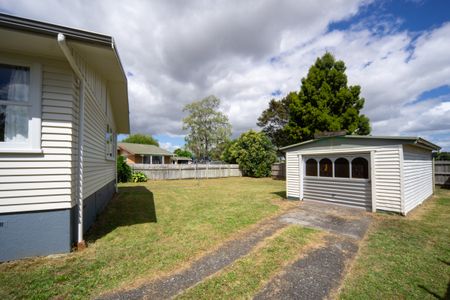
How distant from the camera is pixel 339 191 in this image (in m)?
7.43

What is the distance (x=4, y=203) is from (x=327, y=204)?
8.66 metres

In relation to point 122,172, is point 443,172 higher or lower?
higher

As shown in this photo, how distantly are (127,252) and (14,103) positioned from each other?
3.15 m

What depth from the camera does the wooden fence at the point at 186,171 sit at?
17827 millimetres

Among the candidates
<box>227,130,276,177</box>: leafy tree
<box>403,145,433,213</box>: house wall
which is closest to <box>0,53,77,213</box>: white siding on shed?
<box>403,145,433,213</box>: house wall

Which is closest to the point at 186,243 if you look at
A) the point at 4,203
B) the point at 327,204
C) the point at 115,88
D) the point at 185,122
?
the point at 4,203

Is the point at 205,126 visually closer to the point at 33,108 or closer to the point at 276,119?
the point at 276,119

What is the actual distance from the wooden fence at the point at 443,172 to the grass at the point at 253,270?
13.8 m

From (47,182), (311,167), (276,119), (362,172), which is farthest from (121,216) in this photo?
(276,119)

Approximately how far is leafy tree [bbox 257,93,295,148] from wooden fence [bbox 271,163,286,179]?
6225 mm

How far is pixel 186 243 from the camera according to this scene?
4105 millimetres

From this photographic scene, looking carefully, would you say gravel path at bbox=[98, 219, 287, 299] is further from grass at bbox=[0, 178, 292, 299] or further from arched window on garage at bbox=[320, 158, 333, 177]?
arched window on garage at bbox=[320, 158, 333, 177]

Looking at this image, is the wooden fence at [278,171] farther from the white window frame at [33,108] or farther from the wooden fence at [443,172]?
the white window frame at [33,108]

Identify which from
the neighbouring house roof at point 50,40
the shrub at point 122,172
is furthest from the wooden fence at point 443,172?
the shrub at point 122,172
